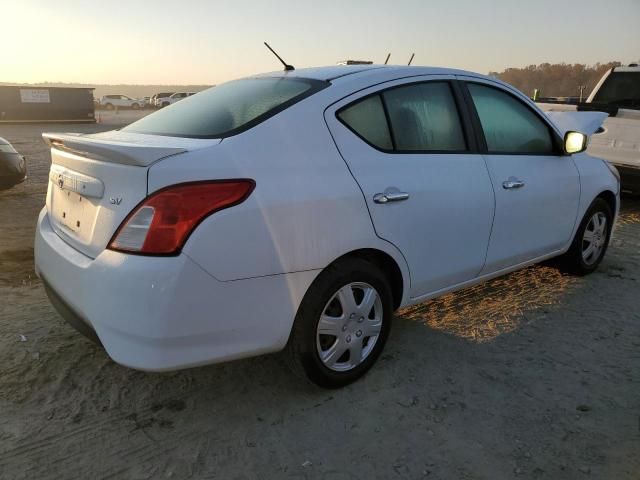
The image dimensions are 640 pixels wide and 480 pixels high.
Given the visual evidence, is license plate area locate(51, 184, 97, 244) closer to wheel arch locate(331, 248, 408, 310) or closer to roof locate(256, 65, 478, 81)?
wheel arch locate(331, 248, 408, 310)

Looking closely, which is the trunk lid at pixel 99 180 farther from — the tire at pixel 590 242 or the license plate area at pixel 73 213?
the tire at pixel 590 242

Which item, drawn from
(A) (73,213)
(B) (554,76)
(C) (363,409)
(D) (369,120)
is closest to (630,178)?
(D) (369,120)

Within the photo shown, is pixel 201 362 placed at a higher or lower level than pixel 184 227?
lower

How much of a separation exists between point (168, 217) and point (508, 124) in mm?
2476

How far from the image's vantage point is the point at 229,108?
2.81m

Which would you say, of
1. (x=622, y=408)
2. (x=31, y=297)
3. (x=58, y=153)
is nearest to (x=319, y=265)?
(x=58, y=153)

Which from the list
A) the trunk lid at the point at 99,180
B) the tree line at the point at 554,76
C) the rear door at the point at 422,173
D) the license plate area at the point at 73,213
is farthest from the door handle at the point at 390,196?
the tree line at the point at 554,76

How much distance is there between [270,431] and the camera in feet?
8.13

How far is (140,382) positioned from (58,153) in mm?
1253

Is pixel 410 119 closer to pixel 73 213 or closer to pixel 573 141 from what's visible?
pixel 573 141

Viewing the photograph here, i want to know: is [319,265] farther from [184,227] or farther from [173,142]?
[173,142]

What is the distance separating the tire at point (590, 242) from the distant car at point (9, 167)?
655 centimetres

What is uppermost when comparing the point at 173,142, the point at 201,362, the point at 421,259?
the point at 173,142

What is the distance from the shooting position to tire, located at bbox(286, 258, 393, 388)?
2512 mm
